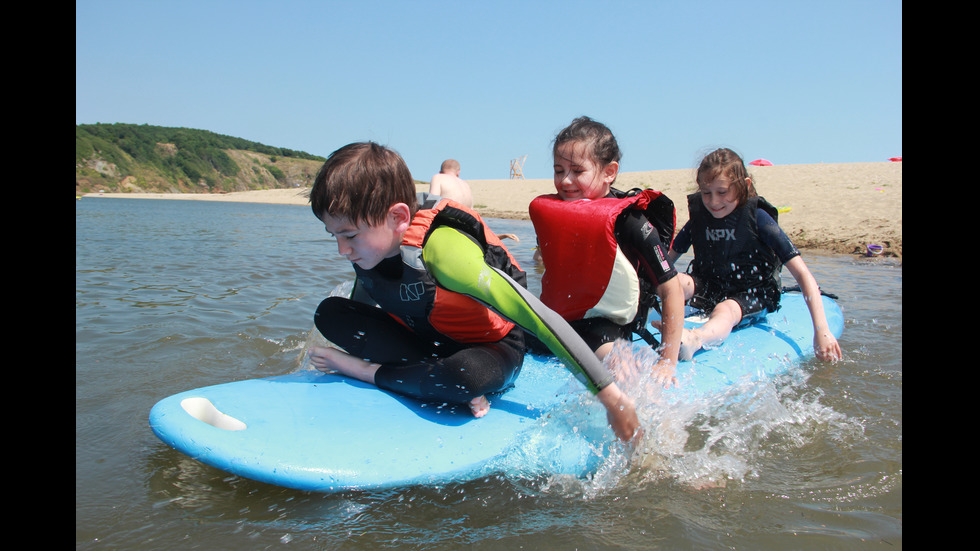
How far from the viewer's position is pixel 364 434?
6.41ft

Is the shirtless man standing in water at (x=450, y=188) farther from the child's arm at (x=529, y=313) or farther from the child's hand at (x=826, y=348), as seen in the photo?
the child's arm at (x=529, y=313)

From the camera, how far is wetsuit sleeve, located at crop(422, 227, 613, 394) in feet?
5.94

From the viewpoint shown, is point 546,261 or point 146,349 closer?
point 546,261

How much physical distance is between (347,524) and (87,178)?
5821 cm

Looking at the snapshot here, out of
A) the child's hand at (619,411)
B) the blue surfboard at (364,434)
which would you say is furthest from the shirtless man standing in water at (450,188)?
the child's hand at (619,411)

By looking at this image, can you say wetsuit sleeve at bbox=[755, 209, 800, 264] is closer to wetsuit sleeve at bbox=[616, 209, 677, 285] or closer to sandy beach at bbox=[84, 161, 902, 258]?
wetsuit sleeve at bbox=[616, 209, 677, 285]

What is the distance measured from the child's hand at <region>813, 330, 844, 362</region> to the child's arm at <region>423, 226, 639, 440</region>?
6.59 ft

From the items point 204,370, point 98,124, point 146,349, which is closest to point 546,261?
point 204,370

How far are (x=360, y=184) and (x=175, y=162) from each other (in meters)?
68.4

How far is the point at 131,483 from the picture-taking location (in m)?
1.97

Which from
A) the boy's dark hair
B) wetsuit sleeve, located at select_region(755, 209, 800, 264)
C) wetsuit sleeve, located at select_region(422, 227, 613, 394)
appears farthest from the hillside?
wetsuit sleeve, located at select_region(422, 227, 613, 394)

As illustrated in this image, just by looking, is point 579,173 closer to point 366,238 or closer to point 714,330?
point 366,238

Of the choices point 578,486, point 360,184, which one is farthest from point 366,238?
point 578,486
